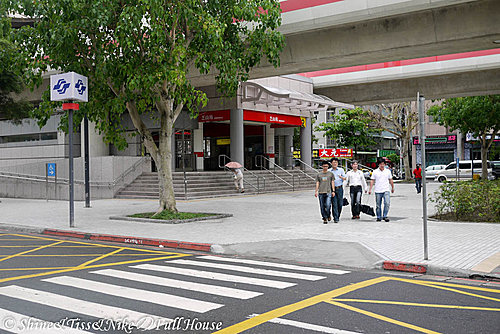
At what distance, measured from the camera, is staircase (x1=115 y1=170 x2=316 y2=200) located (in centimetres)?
2555

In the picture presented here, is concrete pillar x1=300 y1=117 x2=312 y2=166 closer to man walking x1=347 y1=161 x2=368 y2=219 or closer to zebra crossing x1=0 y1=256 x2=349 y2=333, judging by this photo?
man walking x1=347 y1=161 x2=368 y2=219

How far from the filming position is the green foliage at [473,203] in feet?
45.0

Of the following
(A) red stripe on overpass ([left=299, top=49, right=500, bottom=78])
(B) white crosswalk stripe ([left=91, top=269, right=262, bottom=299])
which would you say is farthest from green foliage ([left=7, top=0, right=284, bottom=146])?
(A) red stripe on overpass ([left=299, top=49, right=500, bottom=78])

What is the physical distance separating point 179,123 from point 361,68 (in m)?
11.6

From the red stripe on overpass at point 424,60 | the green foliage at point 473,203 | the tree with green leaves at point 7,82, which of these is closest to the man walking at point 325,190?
the green foliage at point 473,203

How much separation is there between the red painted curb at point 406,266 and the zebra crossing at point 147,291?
3.09 feet

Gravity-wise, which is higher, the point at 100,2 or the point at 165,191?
the point at 100,2

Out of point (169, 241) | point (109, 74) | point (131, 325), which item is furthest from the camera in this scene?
point (109, 74)

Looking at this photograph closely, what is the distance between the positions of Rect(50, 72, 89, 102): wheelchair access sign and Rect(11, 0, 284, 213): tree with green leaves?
0.54 metres

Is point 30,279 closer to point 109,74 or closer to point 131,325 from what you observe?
point 131,325

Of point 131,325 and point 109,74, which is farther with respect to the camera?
point 109,74

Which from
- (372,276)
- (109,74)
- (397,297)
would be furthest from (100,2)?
(397,297)

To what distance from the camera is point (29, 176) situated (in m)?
28.5

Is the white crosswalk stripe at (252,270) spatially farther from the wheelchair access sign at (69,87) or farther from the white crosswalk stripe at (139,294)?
the wheelchair access sign at (69,87)
